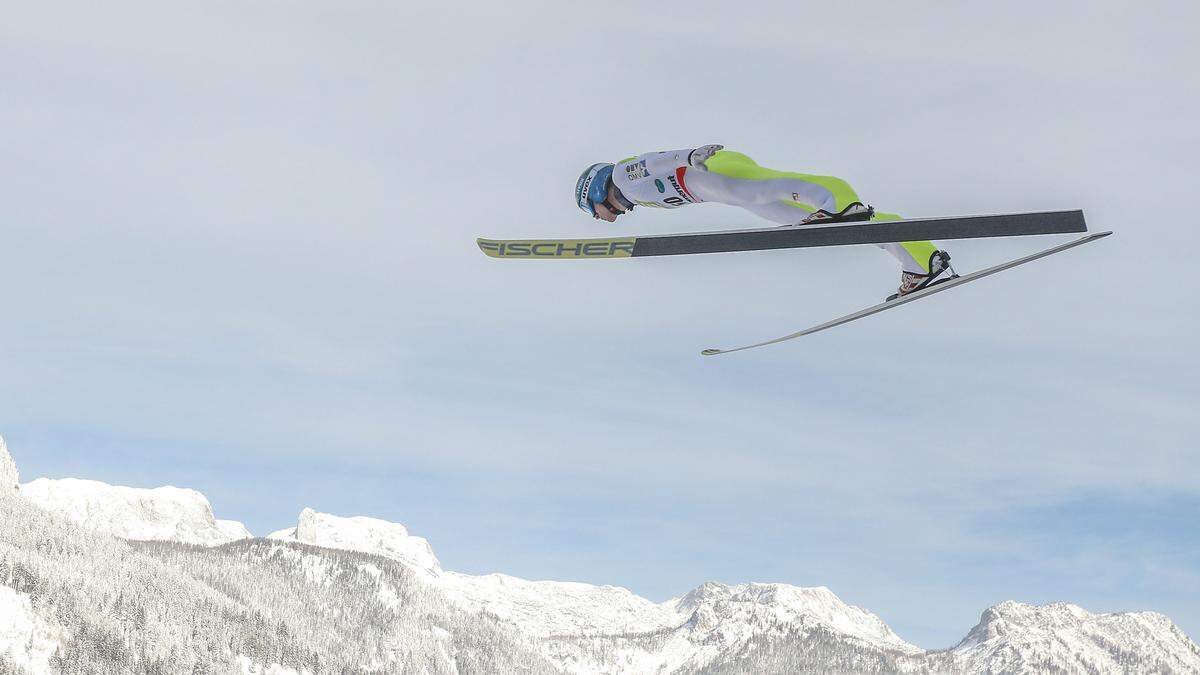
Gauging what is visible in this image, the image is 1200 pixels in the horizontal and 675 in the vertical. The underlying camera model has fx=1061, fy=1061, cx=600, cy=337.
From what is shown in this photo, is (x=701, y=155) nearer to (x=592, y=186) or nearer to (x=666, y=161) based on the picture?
(x=666, y=161)

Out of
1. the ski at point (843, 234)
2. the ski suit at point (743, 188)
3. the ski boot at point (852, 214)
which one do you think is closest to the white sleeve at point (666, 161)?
the ski suit at point (743, 188)

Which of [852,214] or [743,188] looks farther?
[743,188]

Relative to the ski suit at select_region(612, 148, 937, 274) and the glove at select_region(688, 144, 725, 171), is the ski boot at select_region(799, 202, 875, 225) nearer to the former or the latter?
the ski suit at select_region(612, 148, 937, 274)

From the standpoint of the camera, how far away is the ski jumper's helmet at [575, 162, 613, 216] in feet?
54.5

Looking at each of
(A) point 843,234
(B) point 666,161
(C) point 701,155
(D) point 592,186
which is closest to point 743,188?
(C) point 701,155

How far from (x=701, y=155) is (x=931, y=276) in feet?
11.4

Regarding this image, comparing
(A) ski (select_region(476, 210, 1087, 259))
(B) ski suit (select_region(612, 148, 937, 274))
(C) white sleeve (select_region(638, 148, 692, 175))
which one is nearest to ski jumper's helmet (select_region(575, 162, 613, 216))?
(B) ski suit (select_region(612, 148, 937, 274))

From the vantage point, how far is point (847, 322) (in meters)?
16.2

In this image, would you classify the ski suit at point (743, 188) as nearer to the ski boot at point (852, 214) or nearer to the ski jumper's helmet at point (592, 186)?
the ski boot at point (852, 214)

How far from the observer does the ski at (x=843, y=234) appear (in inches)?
490

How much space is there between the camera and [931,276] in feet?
45.5

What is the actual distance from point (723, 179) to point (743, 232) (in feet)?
2.96

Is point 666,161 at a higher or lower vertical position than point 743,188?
higher

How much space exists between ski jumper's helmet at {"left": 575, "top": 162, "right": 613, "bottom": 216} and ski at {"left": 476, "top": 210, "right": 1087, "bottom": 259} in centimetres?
70
